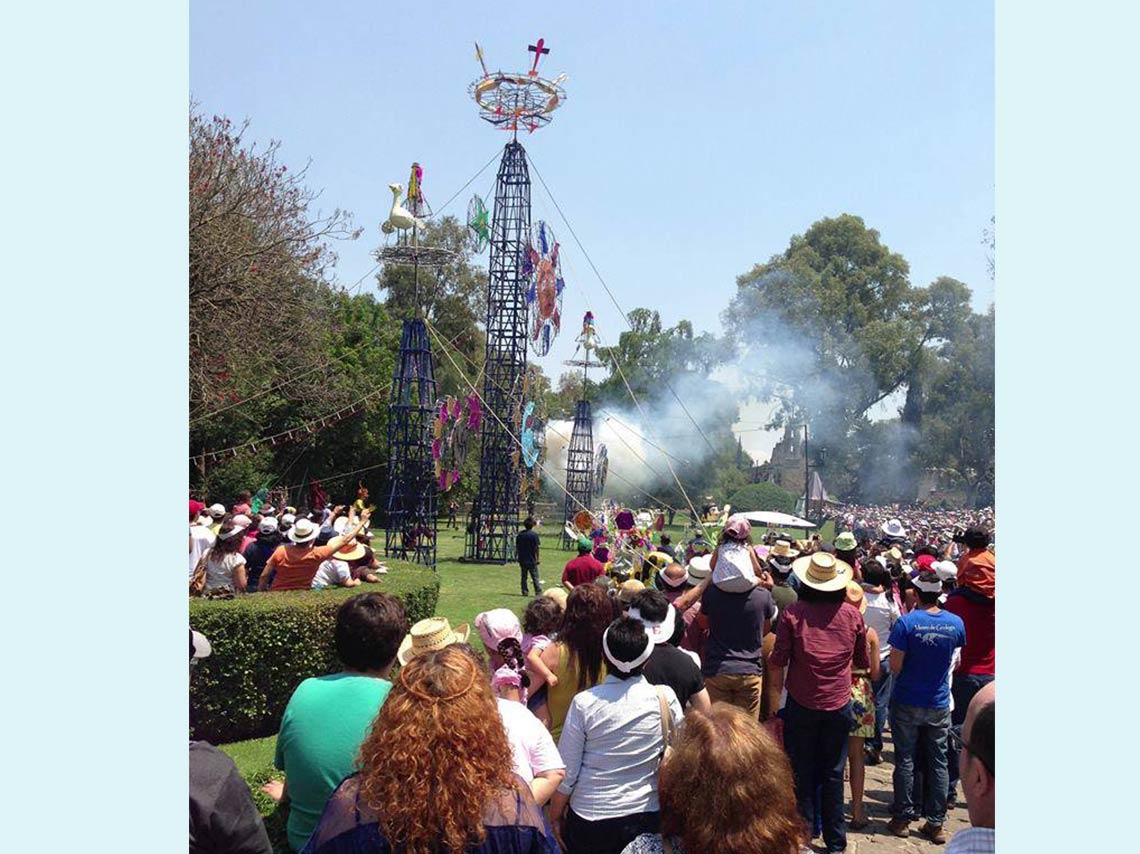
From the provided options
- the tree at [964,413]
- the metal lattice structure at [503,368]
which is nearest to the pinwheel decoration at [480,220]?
the metal lattice structure at [503,368]

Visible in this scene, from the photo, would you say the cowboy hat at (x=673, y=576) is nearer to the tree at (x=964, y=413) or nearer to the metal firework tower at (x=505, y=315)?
the metal firework tower at (x=505, y=315)

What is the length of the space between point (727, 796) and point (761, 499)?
30063 millimetres

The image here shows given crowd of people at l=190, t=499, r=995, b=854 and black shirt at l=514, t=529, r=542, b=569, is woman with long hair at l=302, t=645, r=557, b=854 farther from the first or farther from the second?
black shirt at l=514, t=529, r=542, b=569

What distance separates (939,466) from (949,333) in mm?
6468

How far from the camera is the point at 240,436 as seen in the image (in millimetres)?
26828

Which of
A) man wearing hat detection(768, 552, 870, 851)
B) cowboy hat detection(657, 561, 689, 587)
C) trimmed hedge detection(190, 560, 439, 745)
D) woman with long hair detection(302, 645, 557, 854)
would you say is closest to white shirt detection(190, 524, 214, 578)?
trimmed hedge detection(190, 560, 439, 745)

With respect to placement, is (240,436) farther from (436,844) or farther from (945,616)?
(436,844)

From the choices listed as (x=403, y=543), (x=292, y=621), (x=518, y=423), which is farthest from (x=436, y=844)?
(x=518, y=423)

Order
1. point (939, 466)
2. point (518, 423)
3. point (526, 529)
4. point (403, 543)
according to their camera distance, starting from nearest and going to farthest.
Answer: point (526, 529)
point (403, 543)
point (518, 423)
point (939, 466)

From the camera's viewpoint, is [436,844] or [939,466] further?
[939,466]

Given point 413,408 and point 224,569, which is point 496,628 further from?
point 413,408

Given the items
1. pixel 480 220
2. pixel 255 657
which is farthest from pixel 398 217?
pixel 255 657

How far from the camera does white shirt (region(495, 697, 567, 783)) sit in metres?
2.82

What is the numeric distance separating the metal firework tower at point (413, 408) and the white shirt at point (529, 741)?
16547 millimetres
